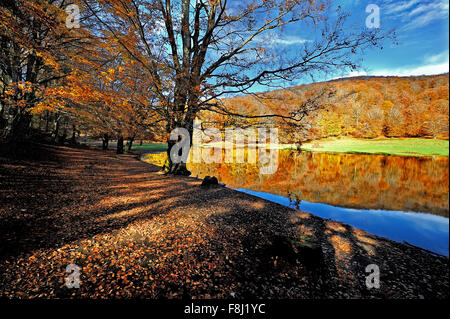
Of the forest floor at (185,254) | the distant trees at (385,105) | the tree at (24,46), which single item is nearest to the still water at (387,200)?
the distant trees at (385,105)

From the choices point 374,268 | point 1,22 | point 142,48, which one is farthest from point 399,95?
point 1,22

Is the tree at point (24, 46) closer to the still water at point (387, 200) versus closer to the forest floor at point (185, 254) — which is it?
the forest floor at point (185, 254)

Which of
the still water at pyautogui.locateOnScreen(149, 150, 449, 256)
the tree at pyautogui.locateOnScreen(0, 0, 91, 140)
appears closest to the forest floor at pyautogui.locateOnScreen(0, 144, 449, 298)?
→ the still water at pyautogui.locateOnScreen(149, 150, 449, 256)

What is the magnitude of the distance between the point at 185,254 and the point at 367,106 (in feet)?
31.2

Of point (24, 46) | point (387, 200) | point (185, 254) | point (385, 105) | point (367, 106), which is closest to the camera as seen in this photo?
point (185, 254)

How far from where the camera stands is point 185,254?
3357 millimetres

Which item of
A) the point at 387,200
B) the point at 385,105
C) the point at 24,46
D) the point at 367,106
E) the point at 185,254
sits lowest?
the point at 387,200

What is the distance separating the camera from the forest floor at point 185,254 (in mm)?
2576

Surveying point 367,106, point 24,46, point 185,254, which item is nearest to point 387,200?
point 367,106

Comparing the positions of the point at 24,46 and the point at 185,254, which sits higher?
the point at 24,46

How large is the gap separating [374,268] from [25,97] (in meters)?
16.3

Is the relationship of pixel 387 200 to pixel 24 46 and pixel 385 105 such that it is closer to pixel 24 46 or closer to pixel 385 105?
pixel 385 105

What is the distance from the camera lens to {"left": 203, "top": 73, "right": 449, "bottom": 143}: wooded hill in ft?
8.08

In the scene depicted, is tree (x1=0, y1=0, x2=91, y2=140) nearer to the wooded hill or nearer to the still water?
the wooded hill
